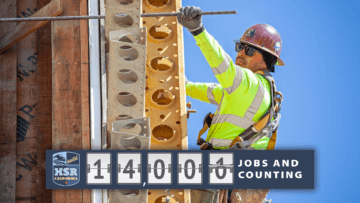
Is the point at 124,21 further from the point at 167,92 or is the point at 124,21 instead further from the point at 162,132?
the point at 162,132

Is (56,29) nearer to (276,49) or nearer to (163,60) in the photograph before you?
(163,60)

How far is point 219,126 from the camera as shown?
26.8 feet

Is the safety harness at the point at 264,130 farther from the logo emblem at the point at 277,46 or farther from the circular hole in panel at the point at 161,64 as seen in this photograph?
the circular hole in panel at the point at 161,64

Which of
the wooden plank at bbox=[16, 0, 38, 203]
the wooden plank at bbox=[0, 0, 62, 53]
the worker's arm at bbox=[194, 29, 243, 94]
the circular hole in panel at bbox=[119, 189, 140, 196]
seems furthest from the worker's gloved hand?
the wooden plank at bbox=[16, 0, 38, 203]

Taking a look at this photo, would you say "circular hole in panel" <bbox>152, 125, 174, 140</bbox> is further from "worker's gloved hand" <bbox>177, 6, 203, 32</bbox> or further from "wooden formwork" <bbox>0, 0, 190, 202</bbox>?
"worker's gloved hand" <bbox>177, 6, 203, 32</bbox>

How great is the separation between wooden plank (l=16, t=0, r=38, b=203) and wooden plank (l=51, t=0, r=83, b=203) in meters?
0.74

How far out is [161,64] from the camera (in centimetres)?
→ 821

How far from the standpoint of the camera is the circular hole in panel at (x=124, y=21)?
25.0 ft

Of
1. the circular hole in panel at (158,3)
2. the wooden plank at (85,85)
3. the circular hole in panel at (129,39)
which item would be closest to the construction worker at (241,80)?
the circular hole in panel at (129,39)

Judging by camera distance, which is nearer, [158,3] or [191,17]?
[191,17]

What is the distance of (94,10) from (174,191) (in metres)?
3.28

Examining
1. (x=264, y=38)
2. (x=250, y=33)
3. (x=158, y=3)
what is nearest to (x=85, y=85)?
(x=158, y=3)

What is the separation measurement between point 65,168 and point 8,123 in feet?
5.00

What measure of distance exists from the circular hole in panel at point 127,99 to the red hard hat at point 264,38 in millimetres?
2462
